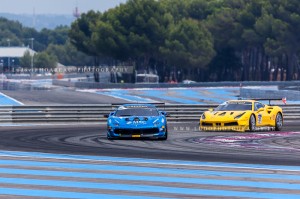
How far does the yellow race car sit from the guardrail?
19.5 feet

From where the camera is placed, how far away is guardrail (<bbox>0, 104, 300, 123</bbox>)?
32.7 m

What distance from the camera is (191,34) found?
108 m

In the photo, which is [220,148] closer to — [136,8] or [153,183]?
[153,183]

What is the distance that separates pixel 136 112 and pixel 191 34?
84111 millimetres

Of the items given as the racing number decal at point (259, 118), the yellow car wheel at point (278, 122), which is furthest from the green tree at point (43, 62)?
the racing number decal at point (259, 118)

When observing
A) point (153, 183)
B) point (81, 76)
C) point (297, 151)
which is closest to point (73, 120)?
point (297, 151)

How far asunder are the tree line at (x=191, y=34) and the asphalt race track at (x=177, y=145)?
247 ft

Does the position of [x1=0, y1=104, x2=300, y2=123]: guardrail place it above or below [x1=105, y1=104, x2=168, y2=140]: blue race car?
below

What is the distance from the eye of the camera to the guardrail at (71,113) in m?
32.7

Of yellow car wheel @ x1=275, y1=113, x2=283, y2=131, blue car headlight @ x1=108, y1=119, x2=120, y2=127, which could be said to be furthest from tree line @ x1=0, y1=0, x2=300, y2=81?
blue car headlight @ x1=108, y1=119, x2=120, y2=127

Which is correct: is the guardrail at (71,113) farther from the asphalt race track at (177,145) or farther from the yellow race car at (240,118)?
the yellow race car at (240,118)

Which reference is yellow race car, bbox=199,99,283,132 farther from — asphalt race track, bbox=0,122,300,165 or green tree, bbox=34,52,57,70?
green tree, bbox=34,52,57,70

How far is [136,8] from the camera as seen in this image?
10306 centimetres

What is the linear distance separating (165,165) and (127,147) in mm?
4700
